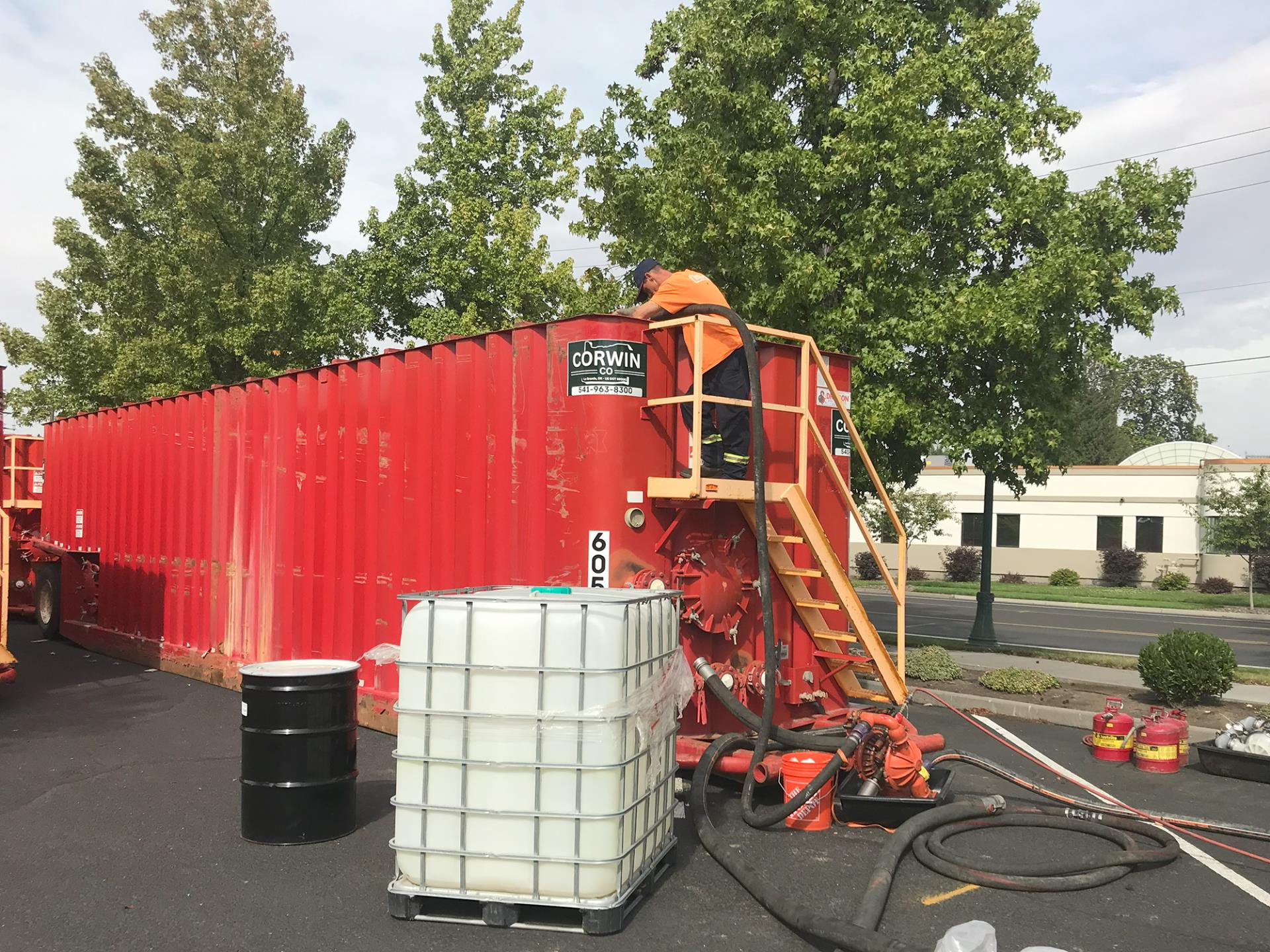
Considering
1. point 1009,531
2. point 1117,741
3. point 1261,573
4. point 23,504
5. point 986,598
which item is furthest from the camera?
point 1009,531

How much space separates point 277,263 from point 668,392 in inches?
679

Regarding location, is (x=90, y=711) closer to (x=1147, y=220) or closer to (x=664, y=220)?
(x=664, y=220)

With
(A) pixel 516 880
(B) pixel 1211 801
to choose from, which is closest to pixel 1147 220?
(B) pixel 1211 801

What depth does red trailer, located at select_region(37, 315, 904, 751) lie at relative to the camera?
7277 mm

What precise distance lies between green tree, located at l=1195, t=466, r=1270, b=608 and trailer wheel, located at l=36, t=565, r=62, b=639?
27999mm

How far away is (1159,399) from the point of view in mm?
85250

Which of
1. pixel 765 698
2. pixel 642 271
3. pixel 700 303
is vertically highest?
pixel 642 271

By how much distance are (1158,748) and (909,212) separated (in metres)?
7.43

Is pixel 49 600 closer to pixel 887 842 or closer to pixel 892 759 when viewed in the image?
pixel 892 759

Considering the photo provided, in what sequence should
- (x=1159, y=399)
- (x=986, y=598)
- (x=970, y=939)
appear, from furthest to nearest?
(x=1159, y=399)
(x=986, y=598)
(x=970, y=939)

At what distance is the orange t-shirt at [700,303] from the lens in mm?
7172

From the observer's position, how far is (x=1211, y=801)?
23.3ft

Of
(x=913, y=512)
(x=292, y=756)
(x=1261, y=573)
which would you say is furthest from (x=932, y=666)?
(x=1261, y=573)

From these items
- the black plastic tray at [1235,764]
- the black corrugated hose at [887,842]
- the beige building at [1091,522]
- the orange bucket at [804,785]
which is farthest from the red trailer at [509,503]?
the beige building at [1091,522]
